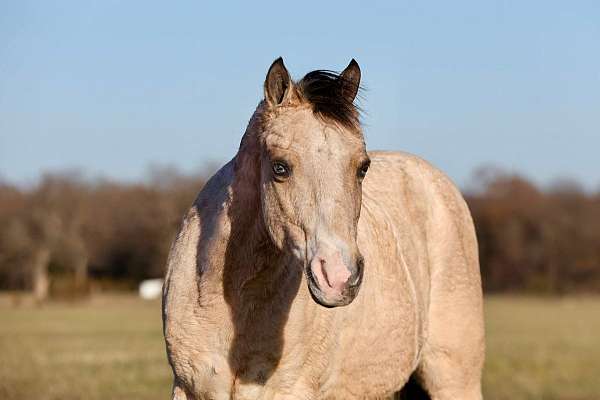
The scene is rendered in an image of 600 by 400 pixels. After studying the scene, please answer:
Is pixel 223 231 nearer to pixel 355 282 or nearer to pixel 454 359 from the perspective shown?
pixel 355 282

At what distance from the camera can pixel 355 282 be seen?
3840mm

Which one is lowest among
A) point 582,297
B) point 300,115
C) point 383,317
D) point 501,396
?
point 582,297

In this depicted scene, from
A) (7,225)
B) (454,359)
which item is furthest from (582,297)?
(454,359)

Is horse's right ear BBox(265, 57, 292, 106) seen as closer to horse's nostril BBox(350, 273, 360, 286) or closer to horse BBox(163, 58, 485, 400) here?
horse BBox(163, 58, 485, 400)

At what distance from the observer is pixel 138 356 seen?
1970 centimetres

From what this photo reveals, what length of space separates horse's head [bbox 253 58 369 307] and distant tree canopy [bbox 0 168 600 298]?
162 ft

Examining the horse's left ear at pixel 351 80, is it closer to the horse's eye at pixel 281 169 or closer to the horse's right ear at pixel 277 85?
the horse's right ear at pixel 277 85

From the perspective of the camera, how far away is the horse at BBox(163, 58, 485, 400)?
13.4 feet

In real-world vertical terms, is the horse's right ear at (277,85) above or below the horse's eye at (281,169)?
above

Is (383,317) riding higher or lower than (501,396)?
higher

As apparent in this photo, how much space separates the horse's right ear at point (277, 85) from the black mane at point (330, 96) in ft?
0.21

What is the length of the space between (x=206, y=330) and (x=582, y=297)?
57.0 meters

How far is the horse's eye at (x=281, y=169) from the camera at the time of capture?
13.6ft

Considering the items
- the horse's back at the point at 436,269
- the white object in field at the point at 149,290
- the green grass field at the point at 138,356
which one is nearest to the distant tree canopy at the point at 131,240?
the white object in field at the point at 149,290
